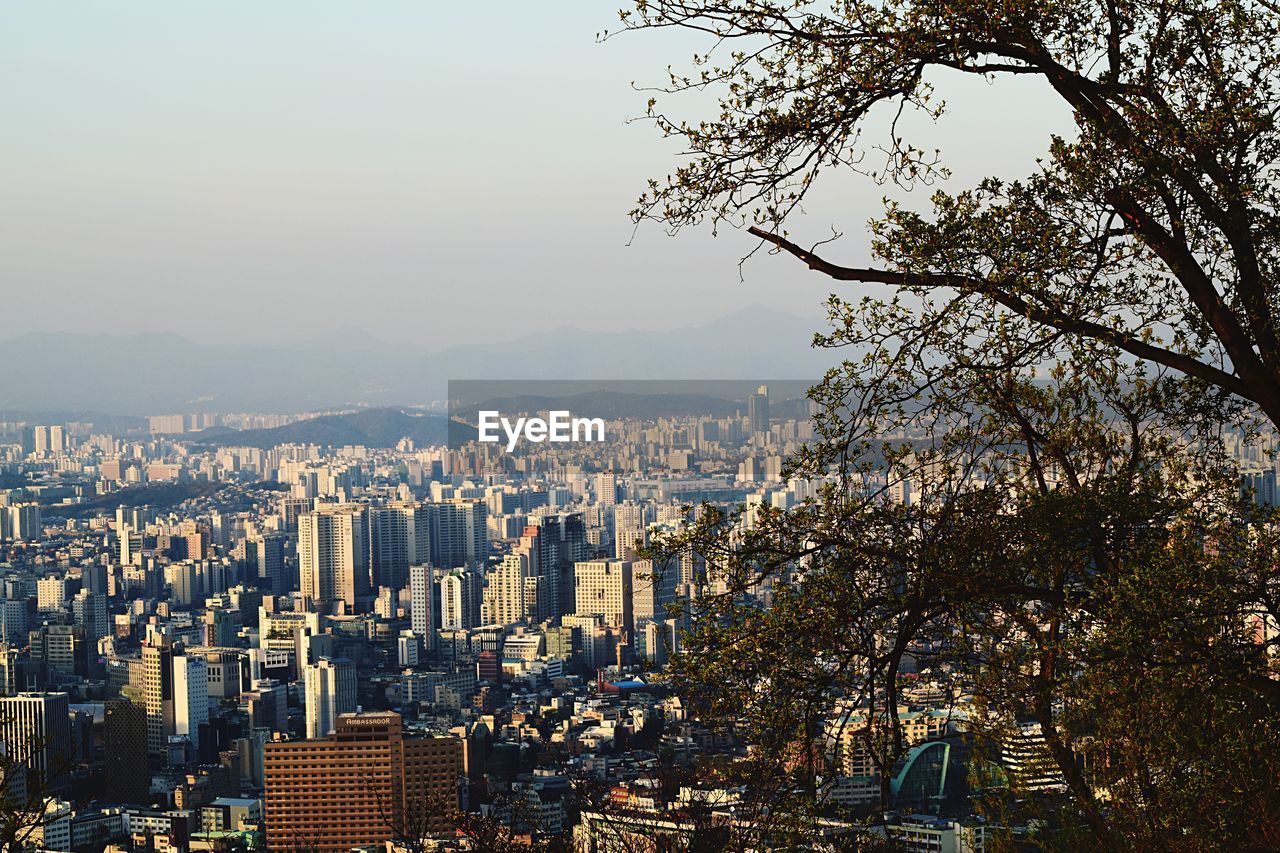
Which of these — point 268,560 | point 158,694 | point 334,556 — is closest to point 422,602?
point 334,556

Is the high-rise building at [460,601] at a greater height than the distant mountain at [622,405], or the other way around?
the distant mountain at [622,405]

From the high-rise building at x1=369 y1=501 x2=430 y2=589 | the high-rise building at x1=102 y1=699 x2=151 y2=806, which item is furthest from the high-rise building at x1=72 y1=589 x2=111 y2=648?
the high-rise building at x1=102 y1=699 x2=151 y2=806

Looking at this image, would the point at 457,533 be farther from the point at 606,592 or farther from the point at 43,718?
the point at 43,718

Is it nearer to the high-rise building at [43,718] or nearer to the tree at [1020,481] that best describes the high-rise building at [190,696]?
the high-rise building at [43,718]

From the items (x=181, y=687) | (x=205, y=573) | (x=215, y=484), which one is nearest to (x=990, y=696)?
(x=181, y=687)

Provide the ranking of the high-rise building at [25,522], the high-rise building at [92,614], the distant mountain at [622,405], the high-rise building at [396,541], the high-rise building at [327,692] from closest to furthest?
the distant mountain at [622,405]
the high-rise building at [327,692]
the high-rise building at [92,614]
the high-rise building at [396,541]
the high-rise building at [25,522]

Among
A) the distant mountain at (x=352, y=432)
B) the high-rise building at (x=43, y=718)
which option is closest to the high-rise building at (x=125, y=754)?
the high-rise building at (x=43, y=718)
